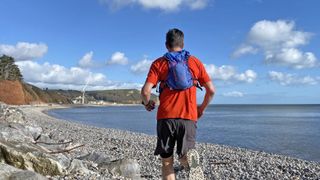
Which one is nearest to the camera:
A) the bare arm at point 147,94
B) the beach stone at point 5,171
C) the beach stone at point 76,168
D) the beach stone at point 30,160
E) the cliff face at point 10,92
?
the bare arm at point 147,94

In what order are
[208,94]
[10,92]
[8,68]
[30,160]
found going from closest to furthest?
[208,94], [30,160], [10,92], [8,68]

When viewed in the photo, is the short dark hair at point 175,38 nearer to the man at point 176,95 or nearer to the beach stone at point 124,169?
the man at point 176,95

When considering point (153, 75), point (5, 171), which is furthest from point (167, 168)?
point (5, 171)

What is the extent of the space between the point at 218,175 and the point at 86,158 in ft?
12.5

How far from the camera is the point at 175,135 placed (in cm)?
594

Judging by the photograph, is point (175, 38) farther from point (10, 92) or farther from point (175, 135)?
point (10, 92)

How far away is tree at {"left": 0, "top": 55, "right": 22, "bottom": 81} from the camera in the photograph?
4331 inches

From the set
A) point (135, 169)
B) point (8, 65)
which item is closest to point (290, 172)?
point (135, 169)

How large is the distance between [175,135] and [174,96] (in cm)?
54

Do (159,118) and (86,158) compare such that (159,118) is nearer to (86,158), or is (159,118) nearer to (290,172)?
(86,158)

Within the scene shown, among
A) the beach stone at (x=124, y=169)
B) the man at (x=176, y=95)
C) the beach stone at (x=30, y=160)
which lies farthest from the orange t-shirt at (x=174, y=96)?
the beach stone at (x=124, y=169)

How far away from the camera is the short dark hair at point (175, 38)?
5.84 m

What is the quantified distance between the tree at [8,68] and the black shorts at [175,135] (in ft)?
357

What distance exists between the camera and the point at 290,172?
542 inches
